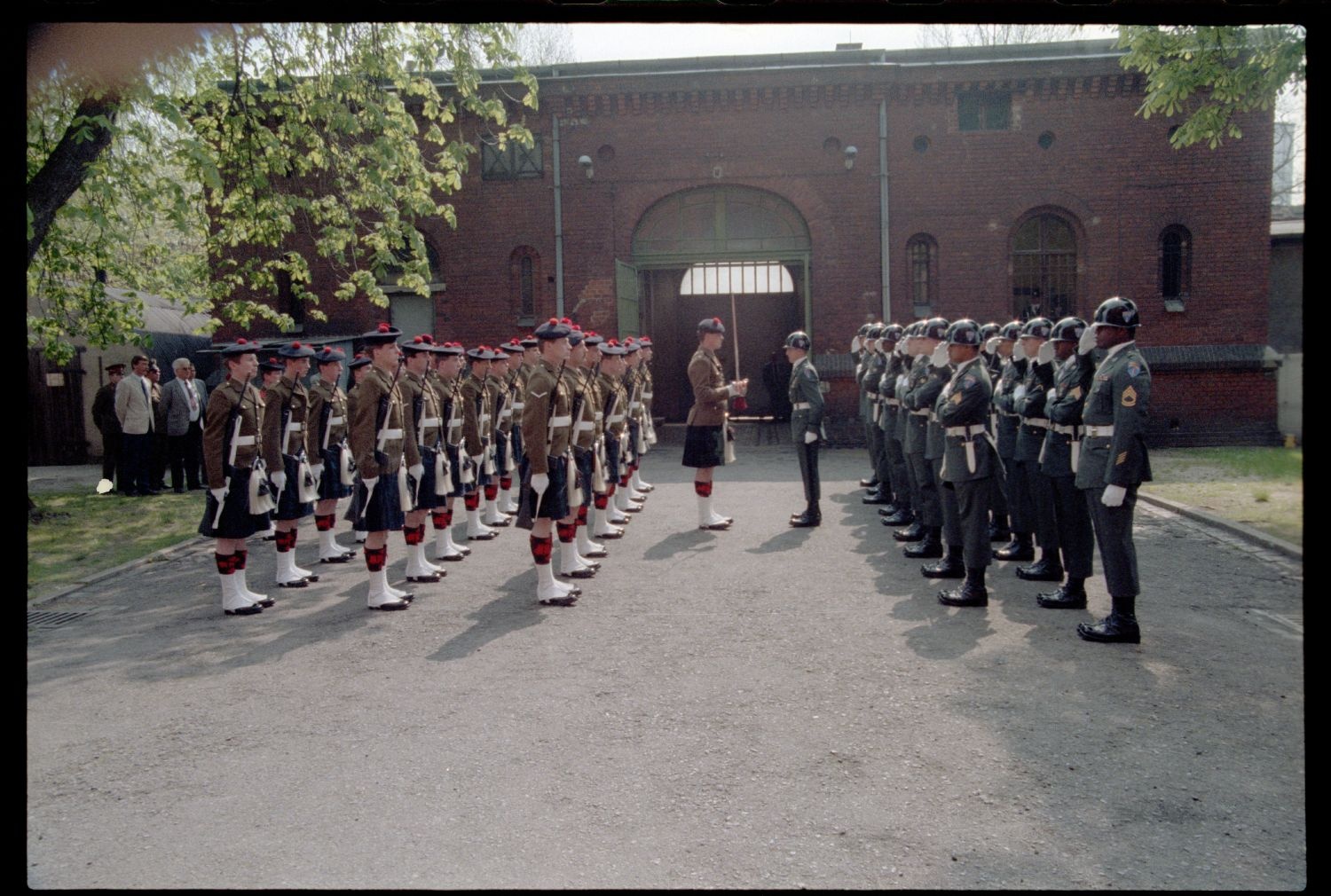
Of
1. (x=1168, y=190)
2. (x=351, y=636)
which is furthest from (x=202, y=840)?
(x=1168, y=190)

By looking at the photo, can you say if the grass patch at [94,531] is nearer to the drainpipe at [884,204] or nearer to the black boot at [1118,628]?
the black boot at [1118,628]

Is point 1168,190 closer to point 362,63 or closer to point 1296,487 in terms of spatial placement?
point 362,63

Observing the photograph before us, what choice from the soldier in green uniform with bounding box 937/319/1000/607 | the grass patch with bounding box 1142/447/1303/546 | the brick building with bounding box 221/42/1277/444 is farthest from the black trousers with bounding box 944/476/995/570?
the brick building with bounding box 221/42/1277/444

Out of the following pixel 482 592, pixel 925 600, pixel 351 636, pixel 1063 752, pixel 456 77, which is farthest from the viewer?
pixel 456 77

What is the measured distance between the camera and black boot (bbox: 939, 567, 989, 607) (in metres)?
7.33

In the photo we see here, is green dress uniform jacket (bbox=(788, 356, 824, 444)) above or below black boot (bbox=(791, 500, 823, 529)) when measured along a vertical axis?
above

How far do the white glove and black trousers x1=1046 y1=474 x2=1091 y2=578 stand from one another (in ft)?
3.12

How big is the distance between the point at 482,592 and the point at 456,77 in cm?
871

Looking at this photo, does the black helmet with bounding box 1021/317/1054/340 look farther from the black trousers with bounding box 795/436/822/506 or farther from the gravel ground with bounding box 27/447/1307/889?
the black trousers with bounding box 795/436/822/506

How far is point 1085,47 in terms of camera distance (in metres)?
20.5

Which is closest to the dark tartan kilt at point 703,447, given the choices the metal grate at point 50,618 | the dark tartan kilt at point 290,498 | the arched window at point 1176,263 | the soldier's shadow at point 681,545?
the soldier's shadow at point 681,545

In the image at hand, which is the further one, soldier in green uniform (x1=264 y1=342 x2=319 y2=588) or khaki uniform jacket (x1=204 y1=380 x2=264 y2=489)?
soldier in green uniform (x1=264 y1=342 x2=319 y2=588)

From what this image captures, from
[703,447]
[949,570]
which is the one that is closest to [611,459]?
[703,447]

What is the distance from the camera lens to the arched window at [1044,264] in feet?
68.2
